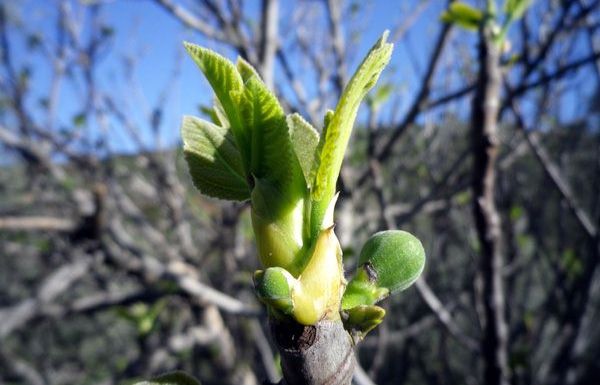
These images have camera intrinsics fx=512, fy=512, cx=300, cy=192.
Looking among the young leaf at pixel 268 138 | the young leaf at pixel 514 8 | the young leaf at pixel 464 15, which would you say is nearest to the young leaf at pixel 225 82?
the young leaf at pixel 268 138

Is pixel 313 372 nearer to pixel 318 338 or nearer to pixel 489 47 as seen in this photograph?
pixel 318 338

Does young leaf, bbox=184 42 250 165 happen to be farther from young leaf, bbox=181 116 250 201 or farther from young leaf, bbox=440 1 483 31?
young leaf, bbox=440 1 483 31

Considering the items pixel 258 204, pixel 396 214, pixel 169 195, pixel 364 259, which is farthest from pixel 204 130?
pixel 169 195

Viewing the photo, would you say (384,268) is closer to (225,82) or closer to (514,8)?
(225,82)

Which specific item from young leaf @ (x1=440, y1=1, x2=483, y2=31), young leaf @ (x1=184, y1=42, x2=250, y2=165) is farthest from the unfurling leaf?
young leaf @ (x1=440, y1=1, x2=483, y2=31)

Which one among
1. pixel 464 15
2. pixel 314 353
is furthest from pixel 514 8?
pixel 314 353

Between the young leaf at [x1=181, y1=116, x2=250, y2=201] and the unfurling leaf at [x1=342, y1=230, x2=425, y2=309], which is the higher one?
the young leaf at [x1=181, y1=116, x2=250, y2=201]
